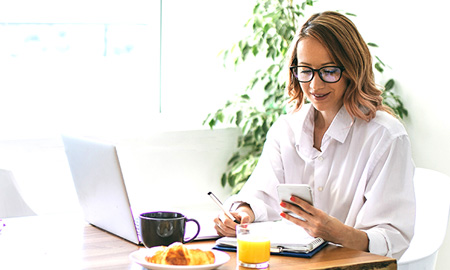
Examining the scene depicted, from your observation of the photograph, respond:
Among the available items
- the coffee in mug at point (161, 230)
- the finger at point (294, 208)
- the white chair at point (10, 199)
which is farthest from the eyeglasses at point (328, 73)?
the white chair at point (10, 199)

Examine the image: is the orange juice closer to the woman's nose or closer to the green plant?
the woman's nose

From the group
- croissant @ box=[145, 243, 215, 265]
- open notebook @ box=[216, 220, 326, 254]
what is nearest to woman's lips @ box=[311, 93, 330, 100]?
open notebook @ box=[216, 220, 326, 254]

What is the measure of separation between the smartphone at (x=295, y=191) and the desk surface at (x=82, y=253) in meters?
0.15

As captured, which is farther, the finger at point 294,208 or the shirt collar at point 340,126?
the shirt collar at point 340,126

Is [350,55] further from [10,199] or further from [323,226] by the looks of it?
[10,199]

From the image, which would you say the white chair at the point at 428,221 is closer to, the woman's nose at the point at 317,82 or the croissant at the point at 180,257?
the woman's nose at the point at 317,82

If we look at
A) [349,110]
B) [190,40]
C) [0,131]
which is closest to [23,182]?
[0,131]

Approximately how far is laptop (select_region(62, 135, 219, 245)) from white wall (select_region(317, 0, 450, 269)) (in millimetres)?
1485

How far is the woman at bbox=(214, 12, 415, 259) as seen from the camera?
1.84 metres

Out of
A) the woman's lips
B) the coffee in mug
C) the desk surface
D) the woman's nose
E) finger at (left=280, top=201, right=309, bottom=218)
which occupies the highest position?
the woman's nose

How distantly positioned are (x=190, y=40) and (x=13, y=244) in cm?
248

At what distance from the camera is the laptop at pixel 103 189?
165 centimetres

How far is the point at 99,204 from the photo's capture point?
5.95 feet

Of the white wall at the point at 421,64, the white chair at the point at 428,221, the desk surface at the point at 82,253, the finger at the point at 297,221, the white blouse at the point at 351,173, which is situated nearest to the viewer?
the desk surface at the point at 82,253
